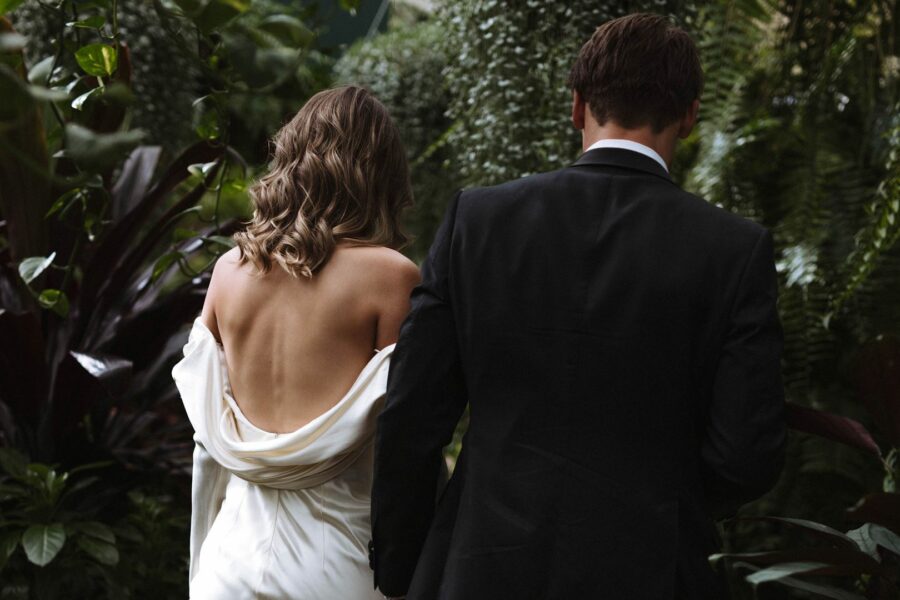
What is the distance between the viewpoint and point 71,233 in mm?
2895

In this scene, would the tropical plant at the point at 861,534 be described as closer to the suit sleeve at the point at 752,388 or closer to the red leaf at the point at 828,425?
the red leaf at the point at 828,425

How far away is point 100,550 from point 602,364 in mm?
1628

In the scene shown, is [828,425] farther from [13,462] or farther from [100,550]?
[13,462]

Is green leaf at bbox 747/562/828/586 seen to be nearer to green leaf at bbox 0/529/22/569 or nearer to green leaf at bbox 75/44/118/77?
green leaf at bbox 75/44/118/77

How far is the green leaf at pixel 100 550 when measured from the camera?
2.51 metres

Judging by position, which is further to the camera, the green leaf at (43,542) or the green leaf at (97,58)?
the green leaf at (43,542)

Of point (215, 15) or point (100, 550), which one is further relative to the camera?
point (100, 550)

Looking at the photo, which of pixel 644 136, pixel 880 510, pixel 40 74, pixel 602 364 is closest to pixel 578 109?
pixel 644 136

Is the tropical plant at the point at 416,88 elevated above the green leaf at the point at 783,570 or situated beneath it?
situated beneath

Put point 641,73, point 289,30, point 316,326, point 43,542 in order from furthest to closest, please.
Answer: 1. point 43,542
2. point 316,326
3. point 641,73
4. point 289,30

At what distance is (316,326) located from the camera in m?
1.80

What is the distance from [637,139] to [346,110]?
0.61 metres

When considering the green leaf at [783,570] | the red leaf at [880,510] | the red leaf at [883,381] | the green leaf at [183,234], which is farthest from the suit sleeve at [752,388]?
the green leaf at [183,234]

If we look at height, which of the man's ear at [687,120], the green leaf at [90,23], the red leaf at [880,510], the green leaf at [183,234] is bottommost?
the green leaf at [183,234]
